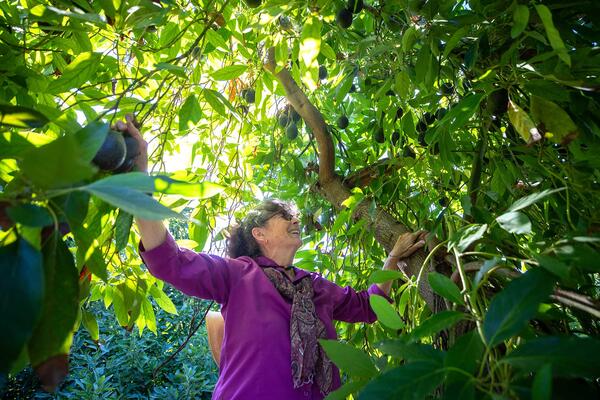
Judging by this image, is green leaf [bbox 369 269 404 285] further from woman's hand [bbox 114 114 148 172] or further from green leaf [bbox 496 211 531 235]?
woman's hand [bbox 114 114 148 172]

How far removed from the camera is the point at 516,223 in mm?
654

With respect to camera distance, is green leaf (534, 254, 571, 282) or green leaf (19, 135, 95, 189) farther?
green leaf (534, 254, 571, 282)

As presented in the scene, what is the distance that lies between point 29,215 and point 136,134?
56cm

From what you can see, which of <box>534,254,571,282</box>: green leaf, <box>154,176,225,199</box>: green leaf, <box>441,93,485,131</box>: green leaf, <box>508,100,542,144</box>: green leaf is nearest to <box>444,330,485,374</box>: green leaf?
<box>534,254,571,282</box>: green leaf

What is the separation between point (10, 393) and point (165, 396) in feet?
4.06

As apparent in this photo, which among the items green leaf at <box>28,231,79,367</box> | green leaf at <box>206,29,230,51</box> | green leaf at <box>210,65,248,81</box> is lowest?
green leaf at <box>28,231,79,367</box>

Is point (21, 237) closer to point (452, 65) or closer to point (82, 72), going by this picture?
point (82, 72)

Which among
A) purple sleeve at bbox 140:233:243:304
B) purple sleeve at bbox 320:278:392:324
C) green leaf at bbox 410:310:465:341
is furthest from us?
purple sleeve at bbox 320:278:392:324

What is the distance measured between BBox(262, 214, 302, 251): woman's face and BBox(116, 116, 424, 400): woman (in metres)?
0.15

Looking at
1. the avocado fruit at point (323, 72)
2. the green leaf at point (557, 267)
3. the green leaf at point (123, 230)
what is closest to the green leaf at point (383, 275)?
the green leaf at point (557, 267)

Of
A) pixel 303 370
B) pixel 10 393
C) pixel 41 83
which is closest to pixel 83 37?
pixel 41 83

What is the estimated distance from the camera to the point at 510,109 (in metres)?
0.97

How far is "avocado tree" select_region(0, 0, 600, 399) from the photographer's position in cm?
45

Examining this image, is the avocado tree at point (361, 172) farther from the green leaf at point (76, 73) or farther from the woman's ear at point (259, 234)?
the woman's ear at point (259, 234)
